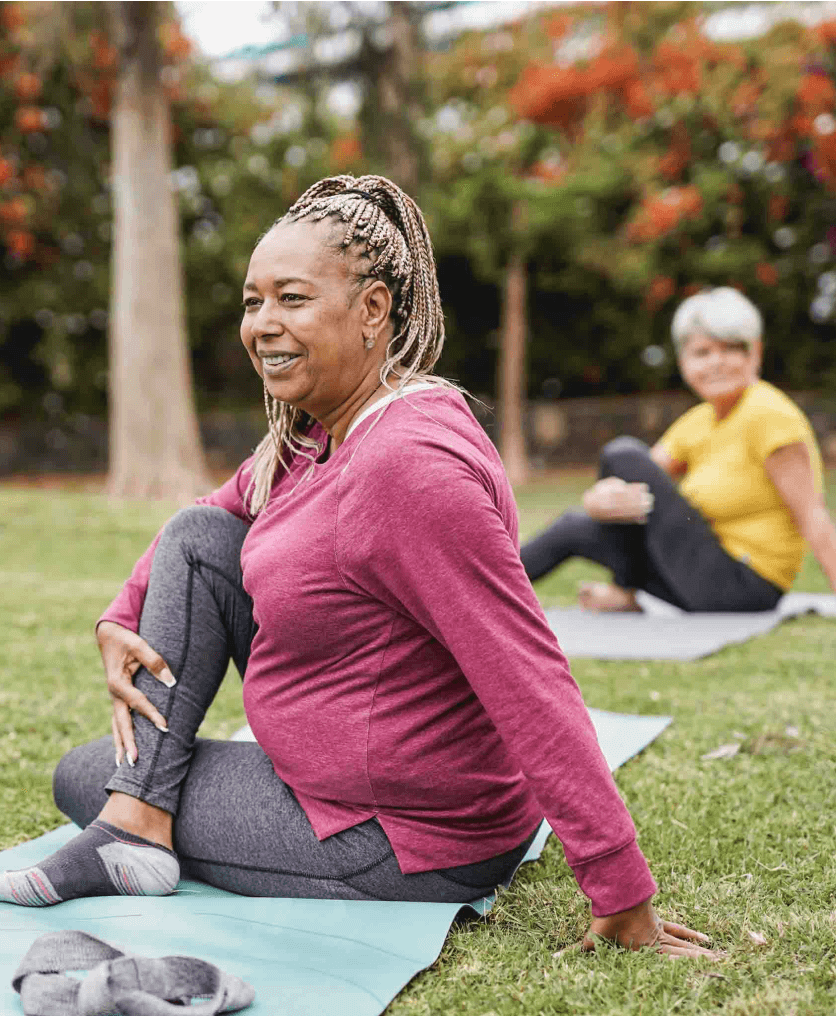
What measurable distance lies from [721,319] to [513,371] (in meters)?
10.7

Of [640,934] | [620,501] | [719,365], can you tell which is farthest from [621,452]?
[640,934]

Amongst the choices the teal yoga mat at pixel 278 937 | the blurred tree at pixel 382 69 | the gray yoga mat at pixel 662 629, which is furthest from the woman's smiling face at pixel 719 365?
the blurred tree at pixel 382 69

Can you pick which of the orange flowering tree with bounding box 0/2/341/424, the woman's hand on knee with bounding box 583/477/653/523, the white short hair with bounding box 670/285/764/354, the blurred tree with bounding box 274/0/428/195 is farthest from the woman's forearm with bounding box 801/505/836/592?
the orange flowering tree with bounding box 0/2/341/424

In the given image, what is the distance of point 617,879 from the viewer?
5.51 feet

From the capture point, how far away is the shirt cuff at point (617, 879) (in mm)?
1667

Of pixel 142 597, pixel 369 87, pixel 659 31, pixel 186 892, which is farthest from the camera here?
pixel 659 31

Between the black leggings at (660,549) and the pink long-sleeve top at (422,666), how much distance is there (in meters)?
2.89

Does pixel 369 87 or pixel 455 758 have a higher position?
pixel 369 87

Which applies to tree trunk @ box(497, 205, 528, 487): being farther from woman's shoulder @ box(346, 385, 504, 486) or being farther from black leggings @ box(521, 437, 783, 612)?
woman's shoulder @ box(346, 385, 504, 486)

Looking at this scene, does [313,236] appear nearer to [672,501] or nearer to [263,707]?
[263,707]

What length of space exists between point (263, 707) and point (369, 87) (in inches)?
378

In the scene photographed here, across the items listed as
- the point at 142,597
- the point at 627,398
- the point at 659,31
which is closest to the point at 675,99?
the point at 659,31

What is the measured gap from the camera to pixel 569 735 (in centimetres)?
167

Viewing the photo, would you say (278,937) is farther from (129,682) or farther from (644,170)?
(644,170)
